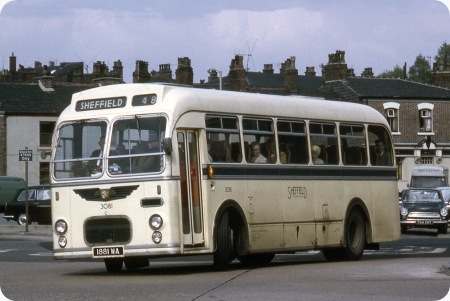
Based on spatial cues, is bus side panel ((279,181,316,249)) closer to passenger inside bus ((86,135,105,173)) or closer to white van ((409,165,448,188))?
passenger inside bus ((86,135,105,173))

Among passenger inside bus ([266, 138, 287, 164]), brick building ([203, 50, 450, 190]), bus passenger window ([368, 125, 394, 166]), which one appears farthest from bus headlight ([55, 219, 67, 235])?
brick building ([203, 50, 450, 190])

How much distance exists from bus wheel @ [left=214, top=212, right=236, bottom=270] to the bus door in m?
0.44

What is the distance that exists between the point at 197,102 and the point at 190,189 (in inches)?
55.6

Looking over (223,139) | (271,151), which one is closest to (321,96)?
(271,151)

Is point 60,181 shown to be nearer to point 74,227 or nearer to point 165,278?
point 74,227

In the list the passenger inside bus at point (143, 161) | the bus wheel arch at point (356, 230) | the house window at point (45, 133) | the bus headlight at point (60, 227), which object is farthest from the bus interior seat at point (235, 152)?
the house window at point (45, 133)

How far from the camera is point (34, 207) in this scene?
2008 inches

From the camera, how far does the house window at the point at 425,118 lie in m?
86.1

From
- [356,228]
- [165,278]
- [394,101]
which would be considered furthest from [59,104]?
[165,278]

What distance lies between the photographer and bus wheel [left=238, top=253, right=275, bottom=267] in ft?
76.2

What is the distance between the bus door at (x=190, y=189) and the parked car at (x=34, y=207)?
102 feet

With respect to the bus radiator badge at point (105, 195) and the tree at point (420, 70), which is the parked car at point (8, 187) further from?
the tree at point (420, 70)

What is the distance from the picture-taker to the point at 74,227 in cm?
1995

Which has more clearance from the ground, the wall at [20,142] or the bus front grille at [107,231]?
the wall at [20,142]
